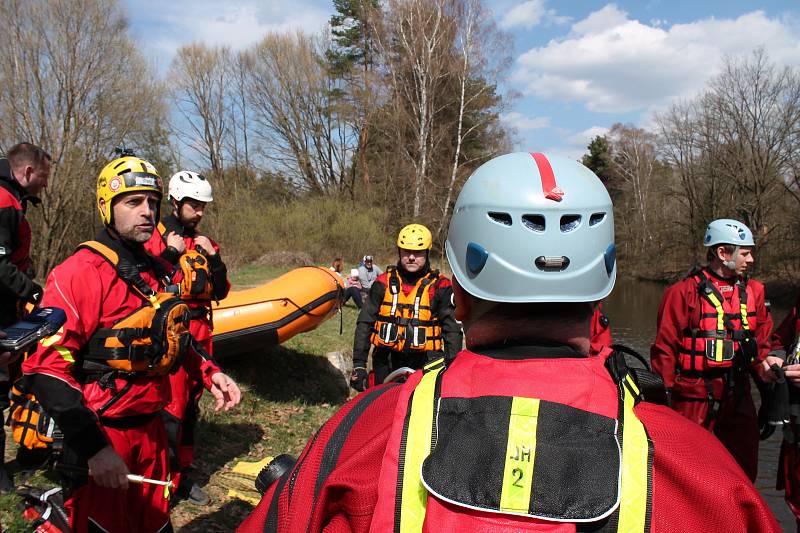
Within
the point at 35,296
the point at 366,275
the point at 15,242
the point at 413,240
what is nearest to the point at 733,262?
the point at 413,240

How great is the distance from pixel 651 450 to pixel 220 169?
99.2 feet

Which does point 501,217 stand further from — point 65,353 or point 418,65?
point 418,65

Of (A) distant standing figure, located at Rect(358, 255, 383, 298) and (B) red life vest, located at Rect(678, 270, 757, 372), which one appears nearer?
(B) red life vest, located at Rect(678, 270, 757, 372)

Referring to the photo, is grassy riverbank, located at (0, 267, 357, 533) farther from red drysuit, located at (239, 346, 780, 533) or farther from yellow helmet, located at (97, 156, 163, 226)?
red drysuit, located at (239, 346, 780, 533)

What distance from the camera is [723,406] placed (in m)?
4.47

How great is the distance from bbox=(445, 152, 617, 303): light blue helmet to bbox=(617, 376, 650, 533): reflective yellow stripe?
31 cm

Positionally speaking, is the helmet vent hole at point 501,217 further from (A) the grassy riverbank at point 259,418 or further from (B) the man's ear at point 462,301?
(A) the grassy riverbank at point 259,418

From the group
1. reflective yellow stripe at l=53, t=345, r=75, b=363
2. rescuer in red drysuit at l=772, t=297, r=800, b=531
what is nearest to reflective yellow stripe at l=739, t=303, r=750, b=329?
rescuer in red drysuit at l=772, t=297, r=800, b=531

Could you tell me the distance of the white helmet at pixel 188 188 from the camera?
4242 mm

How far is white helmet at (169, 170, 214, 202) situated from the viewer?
167 inches

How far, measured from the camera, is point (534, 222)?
127 centimetres

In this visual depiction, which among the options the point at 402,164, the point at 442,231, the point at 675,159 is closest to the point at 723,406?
the point at 442,231

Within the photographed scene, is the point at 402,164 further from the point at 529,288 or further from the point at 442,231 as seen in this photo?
the point at 529,288

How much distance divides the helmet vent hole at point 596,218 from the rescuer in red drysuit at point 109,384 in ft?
6.44
